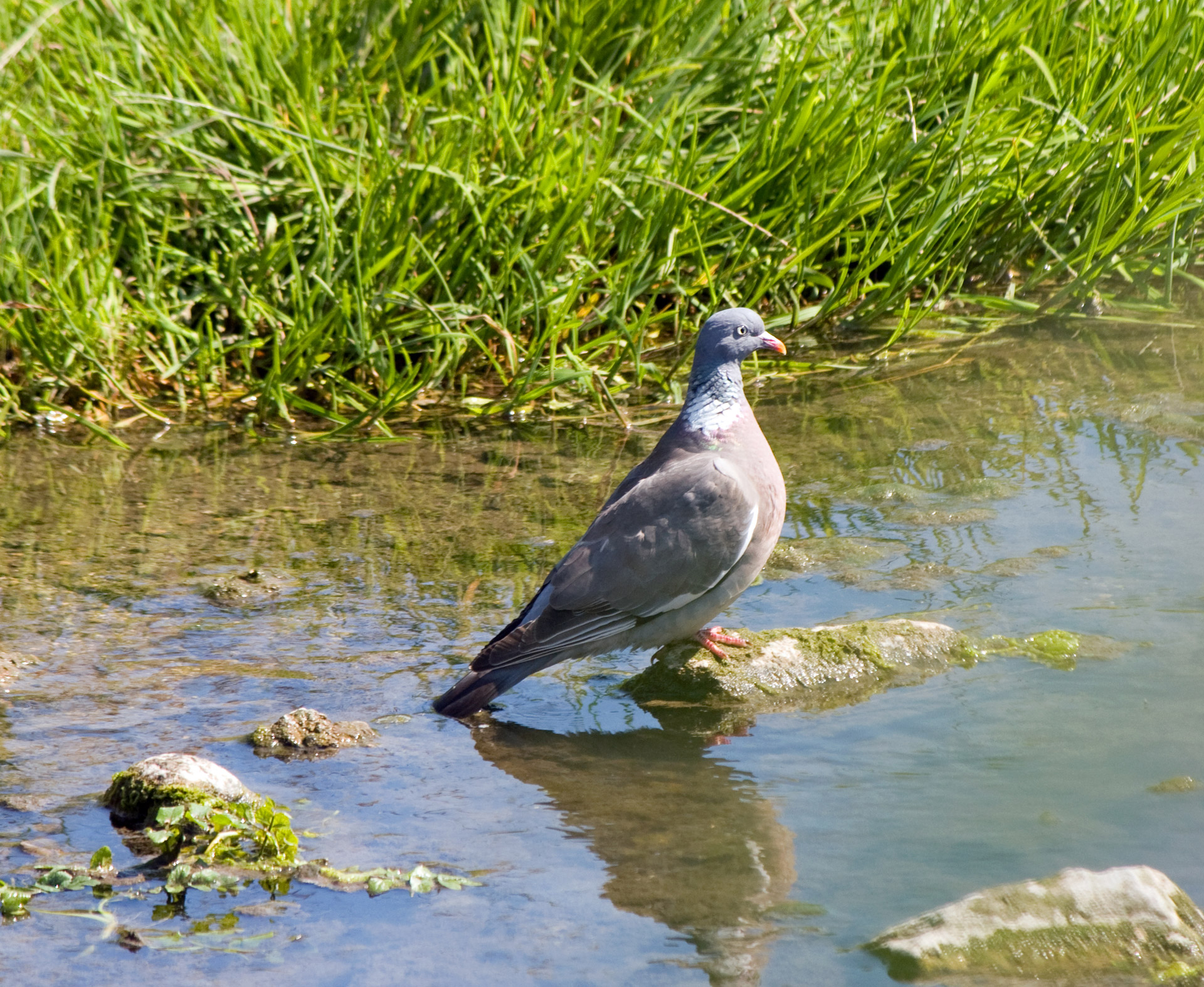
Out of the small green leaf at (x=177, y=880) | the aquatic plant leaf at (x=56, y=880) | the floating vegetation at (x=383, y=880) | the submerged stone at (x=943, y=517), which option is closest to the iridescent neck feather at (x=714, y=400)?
the submerged stone at (x=943, y=517)

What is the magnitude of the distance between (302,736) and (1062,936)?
5.11 feet

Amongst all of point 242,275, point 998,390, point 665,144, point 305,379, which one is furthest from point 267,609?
point 998,390

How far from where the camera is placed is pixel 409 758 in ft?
9.43

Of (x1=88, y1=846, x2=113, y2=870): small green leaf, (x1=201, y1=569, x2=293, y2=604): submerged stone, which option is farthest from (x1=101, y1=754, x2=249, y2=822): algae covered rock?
(x1=201, y1=569, x2=293, y2=604): submerged stone

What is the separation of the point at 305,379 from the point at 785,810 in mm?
2861

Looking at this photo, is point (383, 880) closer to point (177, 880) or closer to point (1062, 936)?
point (177, 880)

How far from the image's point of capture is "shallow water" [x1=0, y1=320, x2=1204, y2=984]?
91.6 inches

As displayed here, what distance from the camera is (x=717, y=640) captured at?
3297 millimetres

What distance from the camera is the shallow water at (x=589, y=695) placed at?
2326 millimetres

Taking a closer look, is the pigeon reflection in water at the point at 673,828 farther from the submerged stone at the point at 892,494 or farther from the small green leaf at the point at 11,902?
the submerged stone at the point at 892,494

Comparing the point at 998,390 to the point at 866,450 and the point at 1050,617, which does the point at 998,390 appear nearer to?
the point at 866,450

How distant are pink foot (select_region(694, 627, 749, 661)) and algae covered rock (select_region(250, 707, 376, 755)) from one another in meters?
0.88

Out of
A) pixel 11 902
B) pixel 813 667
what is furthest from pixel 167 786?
pixel 813 667

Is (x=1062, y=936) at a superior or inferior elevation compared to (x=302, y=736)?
superior
